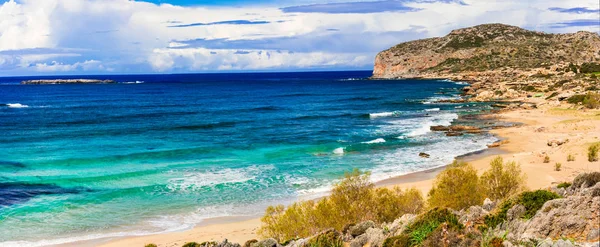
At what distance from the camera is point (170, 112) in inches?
2987

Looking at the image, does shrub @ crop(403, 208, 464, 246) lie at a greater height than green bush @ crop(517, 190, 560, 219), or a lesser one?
lesser

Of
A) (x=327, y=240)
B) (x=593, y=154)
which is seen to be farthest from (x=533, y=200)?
(x=593, y=154)

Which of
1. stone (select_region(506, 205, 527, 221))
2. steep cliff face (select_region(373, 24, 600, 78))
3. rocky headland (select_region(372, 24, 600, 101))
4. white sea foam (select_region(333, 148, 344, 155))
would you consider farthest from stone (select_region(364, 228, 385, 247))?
steep cliff face (select_region(373, 24, 600, 78))

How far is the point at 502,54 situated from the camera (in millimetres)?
171750

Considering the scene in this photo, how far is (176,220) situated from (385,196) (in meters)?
11.7

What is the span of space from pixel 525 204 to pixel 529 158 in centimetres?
2243

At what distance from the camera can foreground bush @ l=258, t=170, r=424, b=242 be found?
1766 centimetres

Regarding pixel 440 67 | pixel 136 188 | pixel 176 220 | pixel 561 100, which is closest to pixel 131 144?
pixel 136 188

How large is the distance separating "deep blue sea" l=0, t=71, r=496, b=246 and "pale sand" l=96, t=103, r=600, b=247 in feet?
5.37

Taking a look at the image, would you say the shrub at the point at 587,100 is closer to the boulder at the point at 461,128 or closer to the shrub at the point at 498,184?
the boulder at the point at 461,128

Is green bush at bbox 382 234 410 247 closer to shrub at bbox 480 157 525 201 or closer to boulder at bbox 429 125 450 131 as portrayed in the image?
shrub at bbox 480 157 525 201

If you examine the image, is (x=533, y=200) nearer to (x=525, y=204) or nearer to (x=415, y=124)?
(x=525, y=204)

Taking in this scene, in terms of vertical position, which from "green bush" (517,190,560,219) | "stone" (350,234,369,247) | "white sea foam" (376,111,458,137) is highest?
"green bush" (517,190,560,219)

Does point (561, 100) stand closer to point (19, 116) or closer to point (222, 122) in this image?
point (222, 122)
